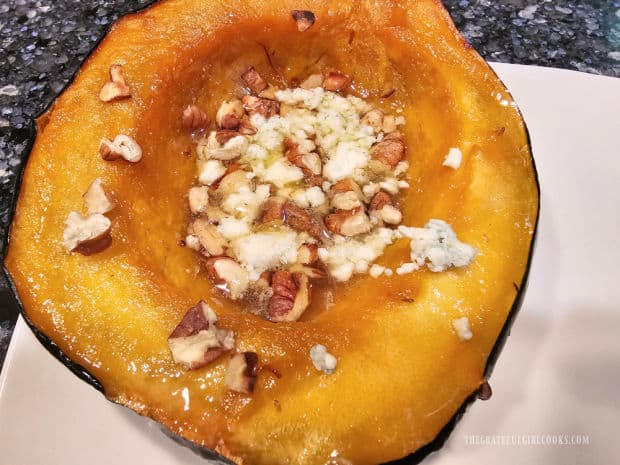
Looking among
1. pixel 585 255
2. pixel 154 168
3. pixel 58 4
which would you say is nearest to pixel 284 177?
pixel 154 168

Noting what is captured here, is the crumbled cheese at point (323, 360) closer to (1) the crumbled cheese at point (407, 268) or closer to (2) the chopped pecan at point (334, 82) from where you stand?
(1) the crumbled cheese at point (407, 268)

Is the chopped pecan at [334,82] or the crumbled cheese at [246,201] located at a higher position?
the chopped pecan at [334,82]

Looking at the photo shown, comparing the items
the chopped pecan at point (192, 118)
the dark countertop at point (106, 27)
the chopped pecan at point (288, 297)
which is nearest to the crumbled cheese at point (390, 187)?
the chopped pecan at point (288, 297)

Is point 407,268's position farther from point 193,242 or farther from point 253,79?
point 253,79

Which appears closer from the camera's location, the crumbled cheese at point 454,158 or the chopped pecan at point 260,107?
the crumbled cheese at point 454,158

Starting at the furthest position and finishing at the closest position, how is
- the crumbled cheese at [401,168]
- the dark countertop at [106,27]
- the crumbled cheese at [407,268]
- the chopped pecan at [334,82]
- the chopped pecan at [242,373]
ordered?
the dark countertop at [106,27], the chopped pecan at [334,82], the crumbled cheese at [401,168], the crumbled cheese at [407,268], the chopped pecan at [242,373]

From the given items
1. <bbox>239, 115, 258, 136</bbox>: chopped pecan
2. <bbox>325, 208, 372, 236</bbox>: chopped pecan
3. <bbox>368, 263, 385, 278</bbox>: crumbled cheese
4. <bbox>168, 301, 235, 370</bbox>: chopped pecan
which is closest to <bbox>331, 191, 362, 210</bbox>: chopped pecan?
<bbox>325, 208, 372, 236</bbox>: chopped pecan

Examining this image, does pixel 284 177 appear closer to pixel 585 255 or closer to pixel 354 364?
pixel 354 364
